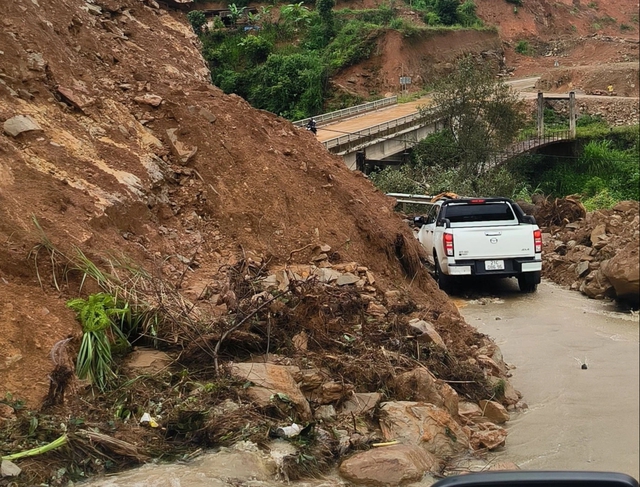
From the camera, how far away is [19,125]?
7.26m

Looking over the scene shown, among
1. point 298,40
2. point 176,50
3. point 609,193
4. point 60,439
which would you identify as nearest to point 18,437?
point 60,439

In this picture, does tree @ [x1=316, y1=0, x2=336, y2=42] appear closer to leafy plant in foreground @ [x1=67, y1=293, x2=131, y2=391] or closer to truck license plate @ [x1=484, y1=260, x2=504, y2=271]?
truck license plate @ [x1=484, y1=260, x2=504, y2=271]

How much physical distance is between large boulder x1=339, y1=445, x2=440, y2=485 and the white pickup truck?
4.91m

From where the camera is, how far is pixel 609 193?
6.62 meters

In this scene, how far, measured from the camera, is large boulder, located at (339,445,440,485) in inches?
171

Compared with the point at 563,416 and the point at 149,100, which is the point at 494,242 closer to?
the point at 149,100

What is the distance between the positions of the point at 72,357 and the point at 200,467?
1.41 meters

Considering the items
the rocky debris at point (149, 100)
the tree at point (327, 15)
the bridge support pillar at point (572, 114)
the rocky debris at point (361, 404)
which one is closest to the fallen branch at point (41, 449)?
the rocky debris at point (361, 404)

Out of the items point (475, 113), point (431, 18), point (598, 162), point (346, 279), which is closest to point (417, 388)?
point (346, 279)

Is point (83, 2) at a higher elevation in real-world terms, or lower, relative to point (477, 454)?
higher

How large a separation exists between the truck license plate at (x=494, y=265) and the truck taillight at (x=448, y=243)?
52 cm

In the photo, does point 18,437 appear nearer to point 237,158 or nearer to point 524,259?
point 237,158

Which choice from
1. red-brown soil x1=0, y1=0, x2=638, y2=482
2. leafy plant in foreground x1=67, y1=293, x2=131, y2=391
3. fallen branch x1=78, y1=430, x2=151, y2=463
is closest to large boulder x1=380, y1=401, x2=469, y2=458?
fallen branch x1=78, y1=430, x2=151, y2=463

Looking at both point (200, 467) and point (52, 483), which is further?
point (200, 467)
